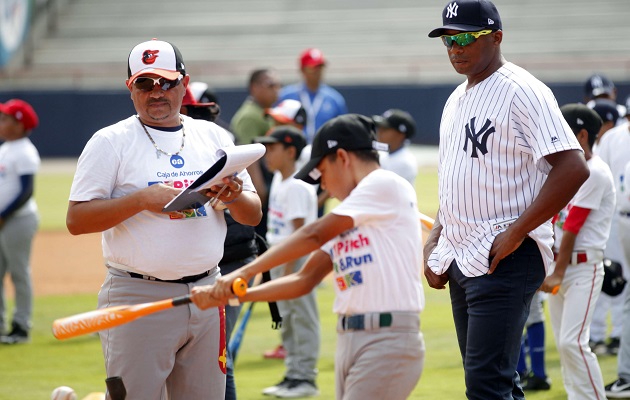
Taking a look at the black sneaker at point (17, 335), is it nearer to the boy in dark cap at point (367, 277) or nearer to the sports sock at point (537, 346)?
the sports sock at point (537, 346)

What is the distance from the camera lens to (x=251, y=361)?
8.92m

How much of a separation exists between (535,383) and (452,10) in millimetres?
3759

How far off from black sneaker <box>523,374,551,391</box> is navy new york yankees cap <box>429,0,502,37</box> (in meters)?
3.63

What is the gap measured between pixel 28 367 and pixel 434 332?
3950 mm

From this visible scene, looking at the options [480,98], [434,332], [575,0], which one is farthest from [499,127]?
[575,0]

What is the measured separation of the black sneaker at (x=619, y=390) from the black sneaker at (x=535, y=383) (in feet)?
1.55

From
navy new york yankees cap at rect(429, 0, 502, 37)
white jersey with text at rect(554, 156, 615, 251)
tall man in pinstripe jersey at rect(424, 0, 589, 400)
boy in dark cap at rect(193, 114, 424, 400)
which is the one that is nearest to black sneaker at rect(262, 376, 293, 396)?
white jersey with text at rect(554, 156, 615, 251)

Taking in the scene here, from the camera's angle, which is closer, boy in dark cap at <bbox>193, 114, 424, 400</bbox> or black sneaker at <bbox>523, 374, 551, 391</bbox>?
boy in dark cap at <bbox>193, 114, 424, 400</bbox>

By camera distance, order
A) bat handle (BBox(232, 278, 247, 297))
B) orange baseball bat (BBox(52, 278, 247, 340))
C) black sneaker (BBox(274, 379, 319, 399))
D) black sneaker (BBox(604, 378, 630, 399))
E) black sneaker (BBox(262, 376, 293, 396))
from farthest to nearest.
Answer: black sneaker (BBox(262, 376, 293, 396))
black sneaker (BBox(274, 379, 319, 399))
black sneaker (BBox(604, 378, 630, 399))
orange baseball bat (BBox(52, 278, 247, 340))
bat handle (BBox(232, 278, 247, 297))

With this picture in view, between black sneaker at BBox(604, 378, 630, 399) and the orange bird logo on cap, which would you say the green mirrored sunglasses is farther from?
black sneaker at BBox(604, 378, 630, 399)

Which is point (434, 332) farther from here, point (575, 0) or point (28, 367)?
point (575, 0)

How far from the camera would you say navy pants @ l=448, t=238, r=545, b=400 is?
14.1 feet

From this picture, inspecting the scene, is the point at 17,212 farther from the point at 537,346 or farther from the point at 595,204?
the point at 595,204

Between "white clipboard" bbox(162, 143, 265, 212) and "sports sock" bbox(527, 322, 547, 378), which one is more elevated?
"white clipboard" bbox(162, 143, 265, 212)
